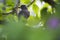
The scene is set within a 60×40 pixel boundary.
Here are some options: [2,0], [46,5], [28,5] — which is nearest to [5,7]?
[2,0]

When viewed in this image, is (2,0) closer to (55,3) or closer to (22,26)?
(22,26)

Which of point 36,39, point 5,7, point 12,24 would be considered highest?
point 5,7

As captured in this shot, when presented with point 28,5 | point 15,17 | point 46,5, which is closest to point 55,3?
point 46,5

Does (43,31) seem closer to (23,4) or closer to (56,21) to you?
(56,21)

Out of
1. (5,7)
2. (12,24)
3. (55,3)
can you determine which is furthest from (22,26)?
(55,3)

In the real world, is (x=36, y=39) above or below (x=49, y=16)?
below

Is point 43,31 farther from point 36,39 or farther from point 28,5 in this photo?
point 28,5

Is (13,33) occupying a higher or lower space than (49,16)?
lower
